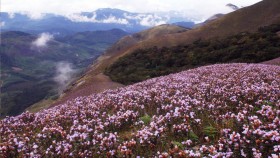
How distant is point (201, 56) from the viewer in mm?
57031

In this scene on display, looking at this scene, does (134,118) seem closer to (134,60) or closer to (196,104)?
(196,104)

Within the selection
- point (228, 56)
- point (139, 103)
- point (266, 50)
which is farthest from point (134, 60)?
point (139, 103)

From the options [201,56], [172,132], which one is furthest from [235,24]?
[172,132]

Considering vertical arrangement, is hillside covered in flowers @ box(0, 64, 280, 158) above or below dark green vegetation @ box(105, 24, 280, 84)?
above

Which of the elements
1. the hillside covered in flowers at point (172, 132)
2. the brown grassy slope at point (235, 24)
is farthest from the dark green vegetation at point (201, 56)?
the hillside covered in flowers at point (172, 132)

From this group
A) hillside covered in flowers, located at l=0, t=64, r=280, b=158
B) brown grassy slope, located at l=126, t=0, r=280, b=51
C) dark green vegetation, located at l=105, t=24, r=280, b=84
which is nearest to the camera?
hillside covered in flowers, located at l=0, t=64, r=280, b=158

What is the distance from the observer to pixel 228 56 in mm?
52062

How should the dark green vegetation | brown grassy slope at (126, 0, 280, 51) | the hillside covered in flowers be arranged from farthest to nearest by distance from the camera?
brown grassy slope at (126, 0, 280, 51) < the dark green vegetation < the hillside covered in flowers

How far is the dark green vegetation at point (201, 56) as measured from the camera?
48.2 meters

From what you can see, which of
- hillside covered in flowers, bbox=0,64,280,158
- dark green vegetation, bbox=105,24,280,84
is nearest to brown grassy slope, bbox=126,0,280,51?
dark green vegetation, bbox=105,24,280,84

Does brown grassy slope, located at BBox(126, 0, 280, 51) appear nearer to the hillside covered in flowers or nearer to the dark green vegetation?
the dark green vegetation

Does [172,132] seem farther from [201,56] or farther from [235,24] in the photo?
[235,24]

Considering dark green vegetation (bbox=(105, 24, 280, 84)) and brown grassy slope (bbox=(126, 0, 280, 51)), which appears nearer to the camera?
dark green vegetation (bbox=(105, 24, 280, 84))

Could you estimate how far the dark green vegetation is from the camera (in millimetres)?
48188
